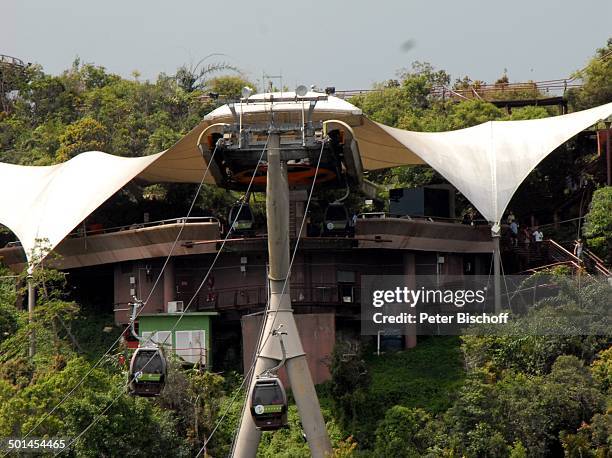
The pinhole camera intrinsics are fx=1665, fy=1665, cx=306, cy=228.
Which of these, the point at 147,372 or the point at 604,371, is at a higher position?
the point at 147,372

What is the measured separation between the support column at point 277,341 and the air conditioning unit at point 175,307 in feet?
23.0

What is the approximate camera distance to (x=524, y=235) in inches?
1959

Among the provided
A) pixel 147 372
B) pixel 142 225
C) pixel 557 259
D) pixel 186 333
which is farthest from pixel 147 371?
pixel 557 259

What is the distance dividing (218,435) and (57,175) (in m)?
11.5

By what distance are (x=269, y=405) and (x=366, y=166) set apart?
16481 millimetres

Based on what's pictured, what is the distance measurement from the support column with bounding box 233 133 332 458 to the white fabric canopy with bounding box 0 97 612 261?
460 centimetres

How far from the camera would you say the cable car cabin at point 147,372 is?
36.2m

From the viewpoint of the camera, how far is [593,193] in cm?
4928

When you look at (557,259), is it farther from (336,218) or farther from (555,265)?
(336,218)

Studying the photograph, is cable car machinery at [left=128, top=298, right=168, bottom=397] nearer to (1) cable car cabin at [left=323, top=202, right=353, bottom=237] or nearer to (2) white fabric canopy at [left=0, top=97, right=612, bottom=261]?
(2) white fabric canopy at [left=0, top=97, right=612, bottom=261]

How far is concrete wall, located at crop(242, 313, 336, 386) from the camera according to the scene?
44062 mm

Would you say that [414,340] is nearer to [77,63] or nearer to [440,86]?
[440,86]

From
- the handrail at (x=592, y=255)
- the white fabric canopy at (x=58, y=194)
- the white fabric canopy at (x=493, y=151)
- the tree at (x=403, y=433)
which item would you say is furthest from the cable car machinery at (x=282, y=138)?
the handrail at (x=592, y=255)

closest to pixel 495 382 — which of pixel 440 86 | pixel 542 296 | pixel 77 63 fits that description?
pixel 542 296
